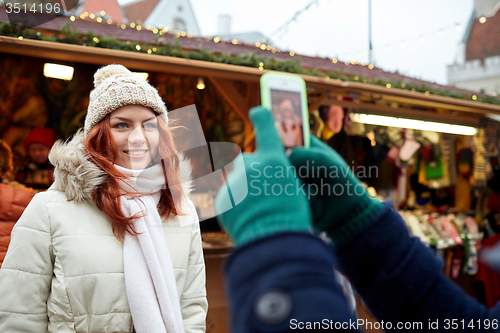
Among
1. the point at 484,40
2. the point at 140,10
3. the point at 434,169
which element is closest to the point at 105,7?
the point at 140,10

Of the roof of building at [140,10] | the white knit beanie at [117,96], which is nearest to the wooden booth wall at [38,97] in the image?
the white knit beanie at [117,96]

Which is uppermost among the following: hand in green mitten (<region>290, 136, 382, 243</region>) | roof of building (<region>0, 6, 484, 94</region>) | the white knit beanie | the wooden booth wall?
roof of building (<region>0, 6, 484, 94</region>)

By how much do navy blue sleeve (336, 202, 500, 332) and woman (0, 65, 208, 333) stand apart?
34.7 inches

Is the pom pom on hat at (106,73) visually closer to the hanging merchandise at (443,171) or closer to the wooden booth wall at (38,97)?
the wooden booth wall at (38,97)

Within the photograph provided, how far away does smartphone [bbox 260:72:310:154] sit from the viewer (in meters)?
0.63

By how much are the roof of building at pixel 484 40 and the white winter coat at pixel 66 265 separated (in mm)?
21924

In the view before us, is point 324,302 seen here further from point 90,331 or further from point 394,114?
point 394,114

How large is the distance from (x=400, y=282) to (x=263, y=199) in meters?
0.26

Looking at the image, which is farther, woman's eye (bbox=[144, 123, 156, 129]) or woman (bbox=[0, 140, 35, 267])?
woman (bbox=[0, 140, 35, 267])

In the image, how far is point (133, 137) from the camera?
135 cm

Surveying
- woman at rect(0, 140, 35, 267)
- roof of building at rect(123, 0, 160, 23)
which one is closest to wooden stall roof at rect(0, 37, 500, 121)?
woman at rect(0, 140, 35, 267)

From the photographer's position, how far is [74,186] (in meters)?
1.22

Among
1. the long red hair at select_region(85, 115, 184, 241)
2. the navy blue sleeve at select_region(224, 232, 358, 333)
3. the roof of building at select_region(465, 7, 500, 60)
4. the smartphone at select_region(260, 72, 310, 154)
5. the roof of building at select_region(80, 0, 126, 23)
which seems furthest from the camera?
the roof of building at select_region(465, 7, 500, 60)

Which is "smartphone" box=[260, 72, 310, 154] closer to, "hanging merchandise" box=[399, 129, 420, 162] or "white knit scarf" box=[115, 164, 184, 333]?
"white knit scarf" box=[115, 164, 184, 333]
